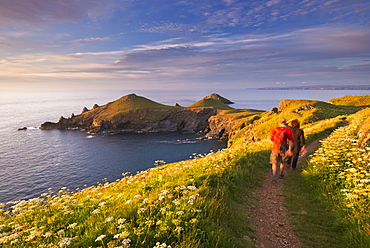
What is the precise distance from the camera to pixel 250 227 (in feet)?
24.5

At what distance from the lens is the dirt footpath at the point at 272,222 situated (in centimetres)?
679

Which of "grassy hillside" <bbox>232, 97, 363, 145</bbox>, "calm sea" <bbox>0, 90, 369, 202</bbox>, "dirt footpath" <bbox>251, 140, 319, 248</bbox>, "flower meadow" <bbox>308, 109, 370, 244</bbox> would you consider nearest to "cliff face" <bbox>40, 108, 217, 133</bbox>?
"calm sea" <bbox>0, 90, 369, 202</bbox>

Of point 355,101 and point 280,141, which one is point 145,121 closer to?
point 355,101

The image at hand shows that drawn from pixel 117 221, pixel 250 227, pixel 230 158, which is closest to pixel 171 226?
pixel 117 221

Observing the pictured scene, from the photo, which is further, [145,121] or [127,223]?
[145,121]

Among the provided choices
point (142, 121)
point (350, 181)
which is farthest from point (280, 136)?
point (142, 121)

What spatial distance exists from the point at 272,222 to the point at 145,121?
6578 inches

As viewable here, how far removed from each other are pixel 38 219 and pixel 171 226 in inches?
195

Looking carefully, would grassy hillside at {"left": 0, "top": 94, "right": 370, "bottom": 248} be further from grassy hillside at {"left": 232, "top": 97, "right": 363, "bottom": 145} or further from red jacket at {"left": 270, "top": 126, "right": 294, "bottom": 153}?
grassy hillside at {"left": 232, "top": 97, "right": 363, "bottom": 145}

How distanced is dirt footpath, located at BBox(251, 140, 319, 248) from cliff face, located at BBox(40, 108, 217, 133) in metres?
155

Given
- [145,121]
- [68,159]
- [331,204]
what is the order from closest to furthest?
1. [331,204]
2. [68,159]
3. [145,121]

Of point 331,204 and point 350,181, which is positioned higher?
point 350,181

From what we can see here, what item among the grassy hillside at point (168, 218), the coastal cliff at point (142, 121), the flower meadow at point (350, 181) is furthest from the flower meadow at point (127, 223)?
the coastal cliff at point (142, 121)

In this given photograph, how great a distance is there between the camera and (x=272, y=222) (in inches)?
318
